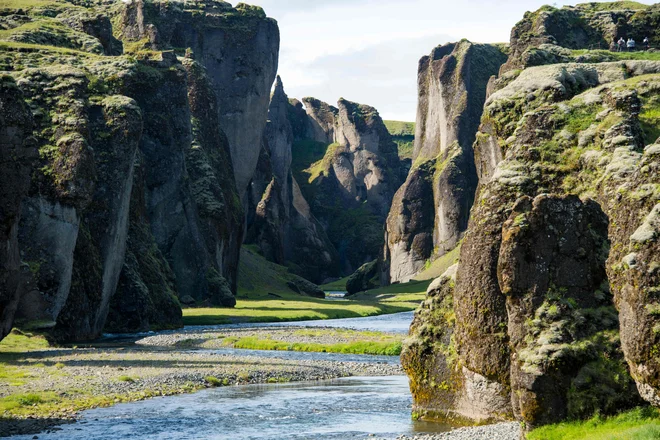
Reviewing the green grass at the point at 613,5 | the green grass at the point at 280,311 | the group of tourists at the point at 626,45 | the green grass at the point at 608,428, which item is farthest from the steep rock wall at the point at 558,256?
the green grass at the point at 280,311

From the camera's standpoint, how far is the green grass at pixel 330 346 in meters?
75.1

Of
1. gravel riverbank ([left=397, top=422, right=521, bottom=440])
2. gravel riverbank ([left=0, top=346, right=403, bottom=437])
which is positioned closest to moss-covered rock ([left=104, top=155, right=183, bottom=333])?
gravel riverbank ([left=0, top=346, right=403, bottom=437])

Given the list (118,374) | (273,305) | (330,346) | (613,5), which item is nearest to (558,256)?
(118,374)

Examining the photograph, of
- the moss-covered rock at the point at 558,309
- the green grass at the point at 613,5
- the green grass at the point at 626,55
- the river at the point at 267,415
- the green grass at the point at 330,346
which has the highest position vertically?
the green grass at the point at 613,5

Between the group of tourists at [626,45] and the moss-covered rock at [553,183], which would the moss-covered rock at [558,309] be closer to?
the moss-covered rock at [553,183]

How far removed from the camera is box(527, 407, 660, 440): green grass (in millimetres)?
24172

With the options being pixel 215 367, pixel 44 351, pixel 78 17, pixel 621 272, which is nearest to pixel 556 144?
pixel 621 272

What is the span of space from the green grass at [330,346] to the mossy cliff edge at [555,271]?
34936mm

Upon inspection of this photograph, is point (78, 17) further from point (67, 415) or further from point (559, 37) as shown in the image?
point (67, 415)

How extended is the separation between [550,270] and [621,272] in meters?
4.17

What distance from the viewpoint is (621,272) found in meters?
26.1

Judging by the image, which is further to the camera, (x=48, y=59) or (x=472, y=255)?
(x=48, y=59)

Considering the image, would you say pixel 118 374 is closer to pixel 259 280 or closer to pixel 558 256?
pixel 558 256

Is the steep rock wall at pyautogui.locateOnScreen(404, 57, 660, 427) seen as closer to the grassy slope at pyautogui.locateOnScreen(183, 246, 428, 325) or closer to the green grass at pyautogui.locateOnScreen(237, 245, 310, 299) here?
the grassy slope at pyautogui.locateOnScreen(183, 246, 428, 325)
